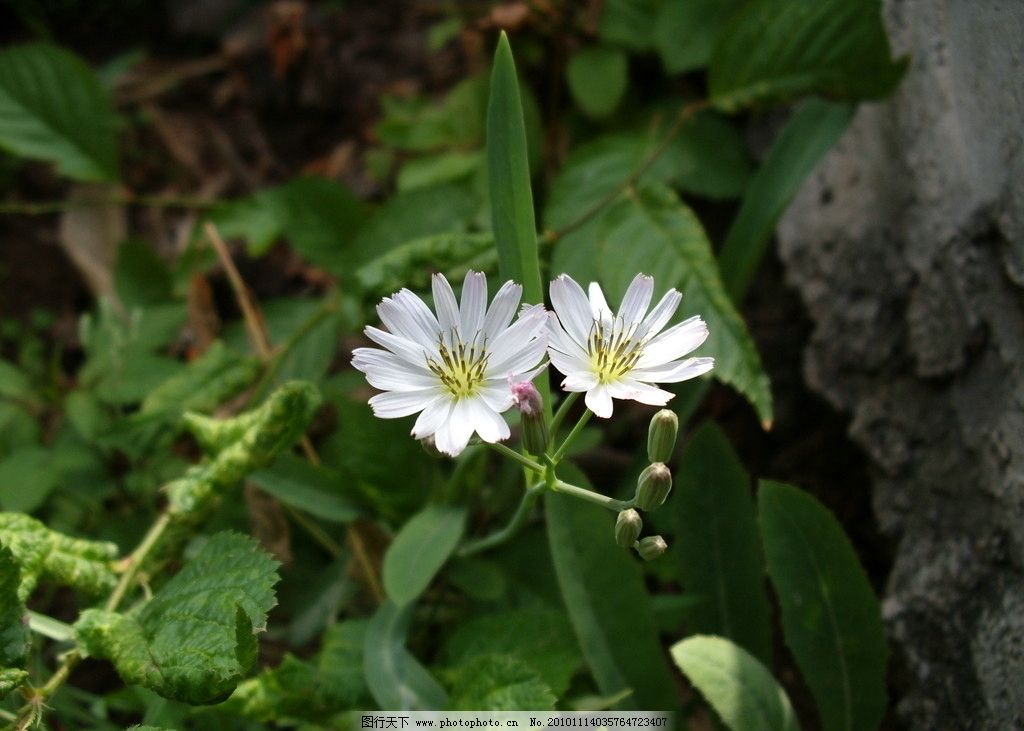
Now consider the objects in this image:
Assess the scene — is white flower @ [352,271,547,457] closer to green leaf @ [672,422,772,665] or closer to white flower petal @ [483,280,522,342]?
white flower petal @ [483,280,522,342]

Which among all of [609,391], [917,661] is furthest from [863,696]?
[609,391]

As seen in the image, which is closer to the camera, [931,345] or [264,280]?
[931,345]

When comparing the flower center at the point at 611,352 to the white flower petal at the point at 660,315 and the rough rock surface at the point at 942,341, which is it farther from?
the rough rock surface at the point at 942,341

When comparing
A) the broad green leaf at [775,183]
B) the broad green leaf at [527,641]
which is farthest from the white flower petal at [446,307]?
the broad green leaf at [775,183]

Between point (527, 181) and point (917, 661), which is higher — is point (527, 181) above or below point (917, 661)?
above

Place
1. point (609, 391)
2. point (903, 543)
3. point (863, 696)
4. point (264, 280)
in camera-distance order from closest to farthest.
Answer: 1. point (609, 391)
2. point (863, 696)
3. point (903, 543)
4. point (264, 280)

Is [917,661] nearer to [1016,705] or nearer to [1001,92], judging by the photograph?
[1016,705]

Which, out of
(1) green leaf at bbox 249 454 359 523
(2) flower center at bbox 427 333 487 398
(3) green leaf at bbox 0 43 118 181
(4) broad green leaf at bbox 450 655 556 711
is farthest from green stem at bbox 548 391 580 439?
(3) green leaf at bbox 0 43 118 181
